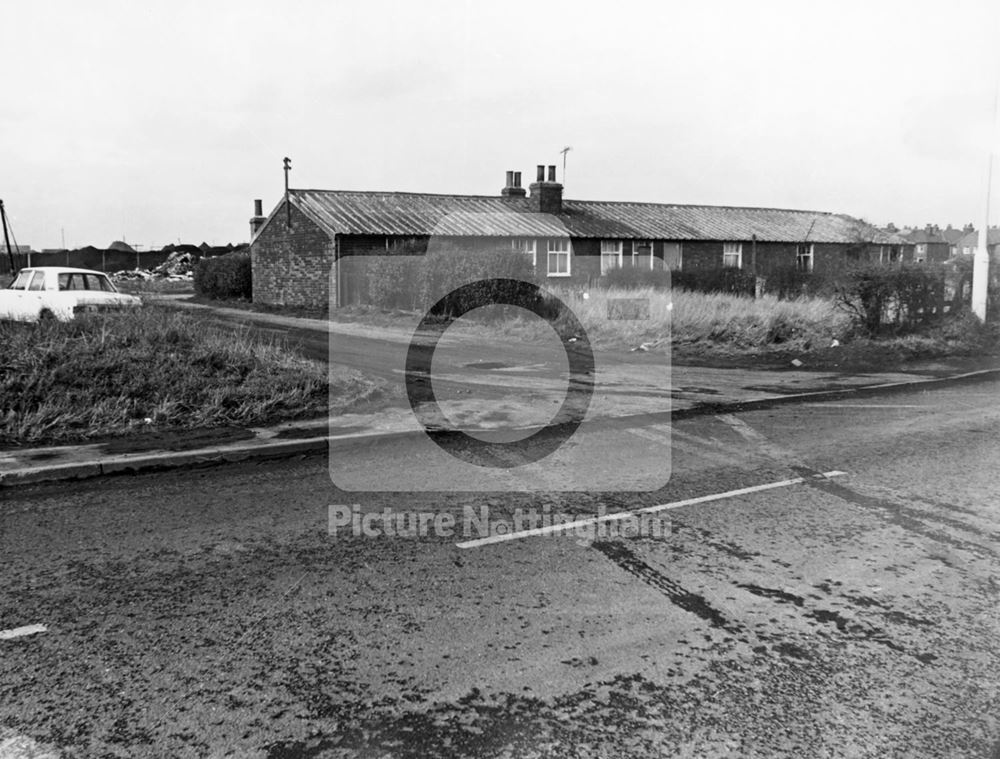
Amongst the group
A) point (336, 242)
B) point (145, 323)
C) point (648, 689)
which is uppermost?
point (336, 242)

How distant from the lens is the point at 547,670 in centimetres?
361

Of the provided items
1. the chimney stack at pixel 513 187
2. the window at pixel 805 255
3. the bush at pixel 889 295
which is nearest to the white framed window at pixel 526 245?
the chimney stack at pixel 513 187

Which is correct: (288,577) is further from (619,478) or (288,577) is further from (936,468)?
(936,468)

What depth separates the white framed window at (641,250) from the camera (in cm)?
3672

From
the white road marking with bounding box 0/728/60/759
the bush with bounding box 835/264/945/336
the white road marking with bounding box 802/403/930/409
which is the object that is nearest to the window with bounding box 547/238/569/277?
the bush with bounding box 835/264/945/336

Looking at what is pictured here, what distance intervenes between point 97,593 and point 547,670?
2427 millimetres

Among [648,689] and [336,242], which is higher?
[336,242]

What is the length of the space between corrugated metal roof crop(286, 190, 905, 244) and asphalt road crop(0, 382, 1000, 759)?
25104 mm

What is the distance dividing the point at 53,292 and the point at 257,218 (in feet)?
68.4

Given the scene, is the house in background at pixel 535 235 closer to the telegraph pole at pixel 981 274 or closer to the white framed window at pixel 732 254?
the white framed window at pixel 732 254

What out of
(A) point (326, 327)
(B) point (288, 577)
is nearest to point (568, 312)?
(A) point (326, 327)

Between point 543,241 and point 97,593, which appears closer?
point 97,593

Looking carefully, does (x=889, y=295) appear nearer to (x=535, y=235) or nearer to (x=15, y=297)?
(x=535, y=235)

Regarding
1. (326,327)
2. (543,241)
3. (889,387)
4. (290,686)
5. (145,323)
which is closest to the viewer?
(290,686)
